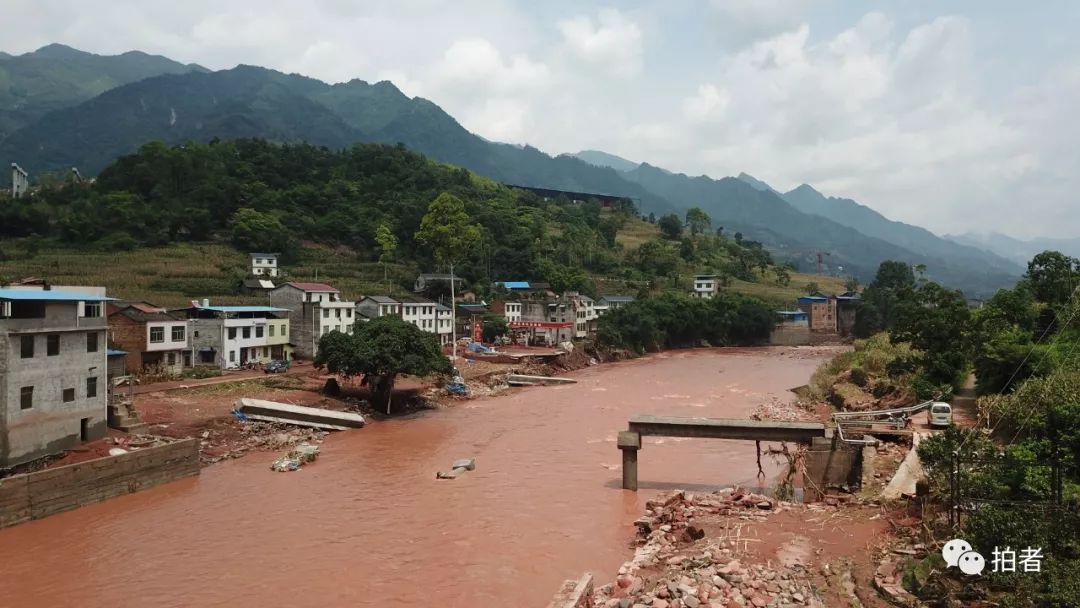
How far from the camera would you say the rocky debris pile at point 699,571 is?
13258 mm

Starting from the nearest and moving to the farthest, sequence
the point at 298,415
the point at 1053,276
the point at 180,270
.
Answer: the point at 298,415, the point at 1053,276, the point at 180,270

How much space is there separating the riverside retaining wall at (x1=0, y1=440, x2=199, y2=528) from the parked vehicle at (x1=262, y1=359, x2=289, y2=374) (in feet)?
54.4

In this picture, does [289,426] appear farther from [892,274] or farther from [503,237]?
[892,274]

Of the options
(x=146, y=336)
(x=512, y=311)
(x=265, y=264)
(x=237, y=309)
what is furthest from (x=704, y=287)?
(x=146, y=336)

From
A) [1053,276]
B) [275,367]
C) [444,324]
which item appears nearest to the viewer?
[1053,276]

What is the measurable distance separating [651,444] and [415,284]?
46.9m

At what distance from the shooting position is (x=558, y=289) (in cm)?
8169

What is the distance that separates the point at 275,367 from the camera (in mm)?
41656

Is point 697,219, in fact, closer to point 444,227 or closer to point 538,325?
point 538,325

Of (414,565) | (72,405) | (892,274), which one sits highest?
(892,274)

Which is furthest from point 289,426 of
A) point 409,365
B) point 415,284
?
point 415,284

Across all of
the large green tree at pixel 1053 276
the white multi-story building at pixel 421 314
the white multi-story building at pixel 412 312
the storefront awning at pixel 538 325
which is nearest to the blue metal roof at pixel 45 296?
the white multi-story building at pixel 412 312

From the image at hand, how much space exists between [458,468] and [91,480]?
12.2 metres

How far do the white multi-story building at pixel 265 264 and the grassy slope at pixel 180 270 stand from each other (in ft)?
3.99
